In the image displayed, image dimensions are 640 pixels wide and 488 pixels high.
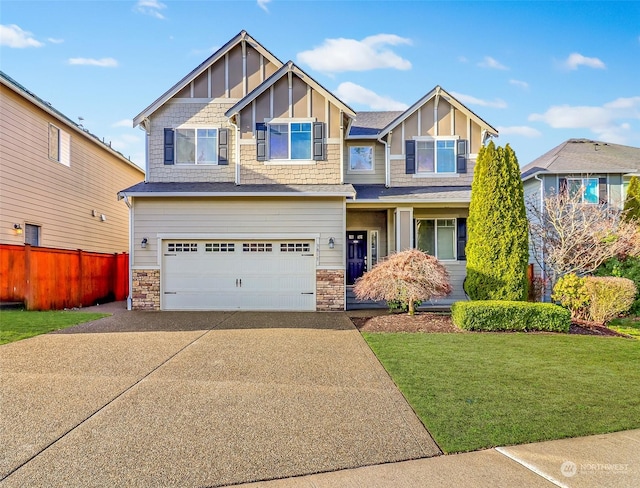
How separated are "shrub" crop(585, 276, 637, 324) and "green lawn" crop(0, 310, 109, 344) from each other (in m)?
12.3

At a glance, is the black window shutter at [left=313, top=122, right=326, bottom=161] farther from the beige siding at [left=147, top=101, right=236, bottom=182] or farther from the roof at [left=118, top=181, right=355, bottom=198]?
the beige siding at [left=147, top=101, right=236, bottom=182]

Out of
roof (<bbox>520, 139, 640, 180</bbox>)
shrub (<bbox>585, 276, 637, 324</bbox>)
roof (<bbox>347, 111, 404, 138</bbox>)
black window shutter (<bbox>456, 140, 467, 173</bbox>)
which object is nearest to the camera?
shrub (<bbox>585, 276, 637, 324</bbox>)

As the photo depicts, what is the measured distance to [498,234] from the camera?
444 inches

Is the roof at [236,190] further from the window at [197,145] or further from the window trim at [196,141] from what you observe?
the window at [197,145]

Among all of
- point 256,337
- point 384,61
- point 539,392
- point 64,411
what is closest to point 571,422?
point 539,392

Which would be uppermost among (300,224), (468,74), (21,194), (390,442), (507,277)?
(468,74)

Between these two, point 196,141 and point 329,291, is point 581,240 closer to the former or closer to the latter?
point 329,291

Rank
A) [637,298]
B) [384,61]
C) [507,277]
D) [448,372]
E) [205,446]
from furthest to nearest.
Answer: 1. [384,61]
2. [637,298]
3. [507,277]
4. [448,372]
5. [205,446]

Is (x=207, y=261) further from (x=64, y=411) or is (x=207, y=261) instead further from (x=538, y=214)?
(x=538, y=214)

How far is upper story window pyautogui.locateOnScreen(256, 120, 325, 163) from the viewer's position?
13641mm

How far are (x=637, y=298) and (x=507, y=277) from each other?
4721mm

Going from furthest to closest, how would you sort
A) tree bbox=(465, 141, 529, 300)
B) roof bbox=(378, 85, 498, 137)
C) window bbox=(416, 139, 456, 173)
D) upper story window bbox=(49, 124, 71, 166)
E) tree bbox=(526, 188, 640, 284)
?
upper story window bbox=(49, 124, 71, 166)
window bbox=(416, 139, 456, 173)
roof bbox=(378, 85, 498, 137)
tree bbox=(526, 188, 640, 284)
tree bbox=(465, 141, 529, 300)

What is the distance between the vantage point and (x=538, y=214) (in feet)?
47.8

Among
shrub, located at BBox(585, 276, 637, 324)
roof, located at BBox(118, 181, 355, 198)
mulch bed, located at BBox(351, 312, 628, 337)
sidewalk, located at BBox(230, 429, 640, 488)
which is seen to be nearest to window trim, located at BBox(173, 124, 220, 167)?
roof, located at BBox(118, 181, 355, 198)
